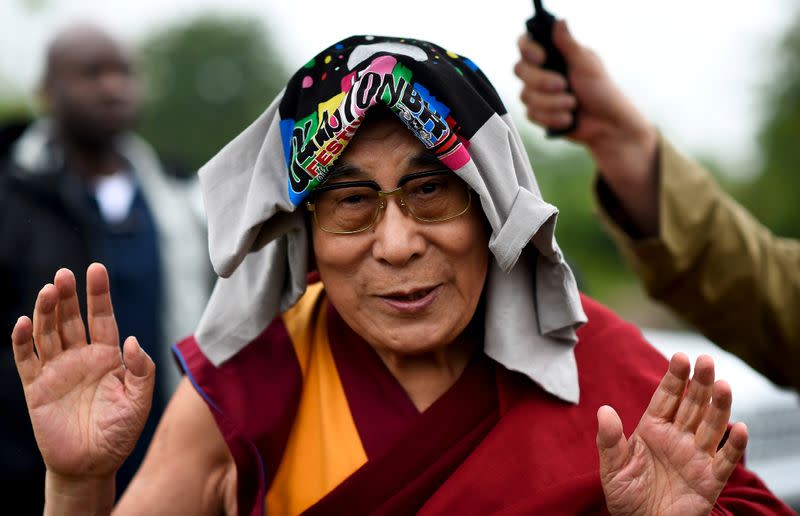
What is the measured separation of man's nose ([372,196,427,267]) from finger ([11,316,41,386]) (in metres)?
0.81

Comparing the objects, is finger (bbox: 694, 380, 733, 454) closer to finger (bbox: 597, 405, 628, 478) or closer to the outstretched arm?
finger (bbox: 597, 405, 628, 478)

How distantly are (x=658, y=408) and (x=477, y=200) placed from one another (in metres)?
0.66

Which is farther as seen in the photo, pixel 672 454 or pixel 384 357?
pixel 384 357

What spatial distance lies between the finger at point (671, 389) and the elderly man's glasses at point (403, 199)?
2.04ft

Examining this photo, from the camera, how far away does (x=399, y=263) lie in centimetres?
236

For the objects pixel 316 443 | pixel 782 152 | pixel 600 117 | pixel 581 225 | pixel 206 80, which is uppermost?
pixel 600 117

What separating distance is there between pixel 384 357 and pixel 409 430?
0.26 m

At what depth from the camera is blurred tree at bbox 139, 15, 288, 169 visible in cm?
3228

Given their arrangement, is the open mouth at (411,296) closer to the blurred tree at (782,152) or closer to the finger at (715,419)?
the finger at (715,419)

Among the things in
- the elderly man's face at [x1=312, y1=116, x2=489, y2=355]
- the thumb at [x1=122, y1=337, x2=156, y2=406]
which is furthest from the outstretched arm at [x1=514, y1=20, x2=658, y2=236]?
the thumb at [x1=122, y1=337, x2=156, y2=406]

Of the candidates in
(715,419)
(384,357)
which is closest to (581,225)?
(384,357)

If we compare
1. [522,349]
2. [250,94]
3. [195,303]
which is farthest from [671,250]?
[250,94]

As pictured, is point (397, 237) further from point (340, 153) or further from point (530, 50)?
point (530, 50)

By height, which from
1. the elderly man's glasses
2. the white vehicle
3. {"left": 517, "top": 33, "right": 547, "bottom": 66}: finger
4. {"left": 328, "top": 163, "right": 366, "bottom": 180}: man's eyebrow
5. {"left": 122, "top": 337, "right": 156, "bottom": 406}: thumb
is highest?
{"left": 517, "top": 33, "right": 547, "bottom": 66}: finger
